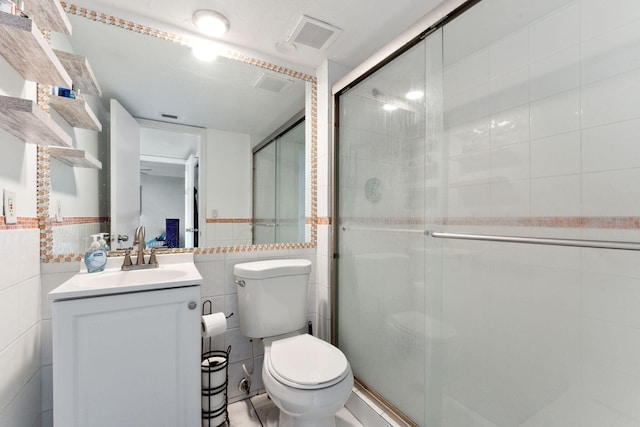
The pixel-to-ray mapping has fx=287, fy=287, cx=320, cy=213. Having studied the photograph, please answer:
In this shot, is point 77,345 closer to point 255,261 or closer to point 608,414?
point 255,261

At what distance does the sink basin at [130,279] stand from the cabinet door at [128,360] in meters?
0.03

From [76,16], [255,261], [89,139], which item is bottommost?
[255,261]

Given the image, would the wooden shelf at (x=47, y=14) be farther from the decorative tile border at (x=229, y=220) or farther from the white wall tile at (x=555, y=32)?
the white wall tile at (x=555, y=32)

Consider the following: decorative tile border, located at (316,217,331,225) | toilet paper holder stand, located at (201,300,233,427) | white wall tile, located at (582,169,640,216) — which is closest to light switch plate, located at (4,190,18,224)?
toilet paper holder stand, located at (201,300,233,427)

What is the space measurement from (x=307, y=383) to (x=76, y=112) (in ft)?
5.26

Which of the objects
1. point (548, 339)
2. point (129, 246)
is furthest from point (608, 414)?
point (129, 246)

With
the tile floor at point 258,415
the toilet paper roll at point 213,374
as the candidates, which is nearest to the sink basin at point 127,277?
the toilet paper roll at point 213,374

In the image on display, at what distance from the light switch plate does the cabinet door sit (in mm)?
354

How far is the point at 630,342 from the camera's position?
0.83 meters

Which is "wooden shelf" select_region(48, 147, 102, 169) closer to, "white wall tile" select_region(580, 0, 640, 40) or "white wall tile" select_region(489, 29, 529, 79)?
"white wall tile" select_region(489, 29, 529, 79)

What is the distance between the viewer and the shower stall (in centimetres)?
86

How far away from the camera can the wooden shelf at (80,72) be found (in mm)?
1307

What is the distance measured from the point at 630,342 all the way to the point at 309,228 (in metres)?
1.58

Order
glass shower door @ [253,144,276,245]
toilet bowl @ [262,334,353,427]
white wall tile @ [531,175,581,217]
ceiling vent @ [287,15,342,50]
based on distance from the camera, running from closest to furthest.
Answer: white wall tile @ [531,175,581,217], toilet bowl @ [262,334,353,427], ceiling vent @ [287,15,342,50], glass shower door @ [253,144,276,245]
